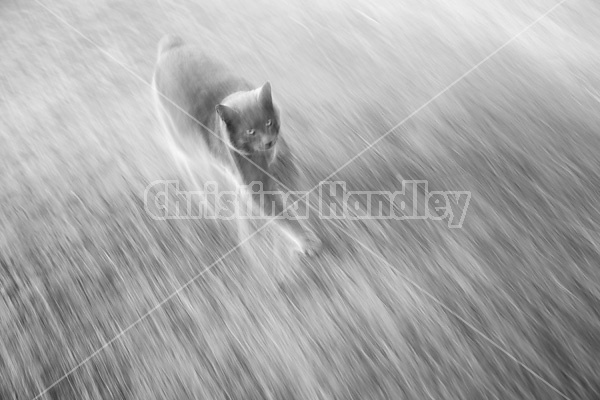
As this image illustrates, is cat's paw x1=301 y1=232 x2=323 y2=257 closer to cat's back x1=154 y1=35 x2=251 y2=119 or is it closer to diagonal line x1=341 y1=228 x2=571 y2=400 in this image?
diagonal line x1=341 y1=228 x2=571 y2=400

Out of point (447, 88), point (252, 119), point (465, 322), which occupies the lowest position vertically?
point (465, 322)

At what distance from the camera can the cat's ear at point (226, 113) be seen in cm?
82

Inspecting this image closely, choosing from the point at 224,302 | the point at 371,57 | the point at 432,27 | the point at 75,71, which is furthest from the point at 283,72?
the point at 224,302

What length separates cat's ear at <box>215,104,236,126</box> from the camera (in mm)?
819

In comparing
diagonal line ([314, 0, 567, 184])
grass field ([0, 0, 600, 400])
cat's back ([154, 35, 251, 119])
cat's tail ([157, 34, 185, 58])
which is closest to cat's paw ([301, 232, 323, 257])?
grass field ([0, 0, 600, 400])

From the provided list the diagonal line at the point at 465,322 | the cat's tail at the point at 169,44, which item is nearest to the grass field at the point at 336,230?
the diagonal line at the point at 465,322

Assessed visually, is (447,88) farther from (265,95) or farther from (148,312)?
(148,312)

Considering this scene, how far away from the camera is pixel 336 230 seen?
1.01m

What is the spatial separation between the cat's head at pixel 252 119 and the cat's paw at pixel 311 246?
19 cm

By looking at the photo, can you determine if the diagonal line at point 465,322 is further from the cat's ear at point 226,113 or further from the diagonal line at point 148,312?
the cat's ear at point 226,113

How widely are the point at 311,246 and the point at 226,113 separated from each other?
28cm

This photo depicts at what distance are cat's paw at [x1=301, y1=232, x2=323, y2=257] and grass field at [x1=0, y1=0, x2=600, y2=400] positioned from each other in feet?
0.05

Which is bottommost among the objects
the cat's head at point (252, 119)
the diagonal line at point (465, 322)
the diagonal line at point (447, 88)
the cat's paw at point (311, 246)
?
the diagonal line at point (465, 322)

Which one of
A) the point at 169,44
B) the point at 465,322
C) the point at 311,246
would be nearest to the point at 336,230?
the point at 311,246
